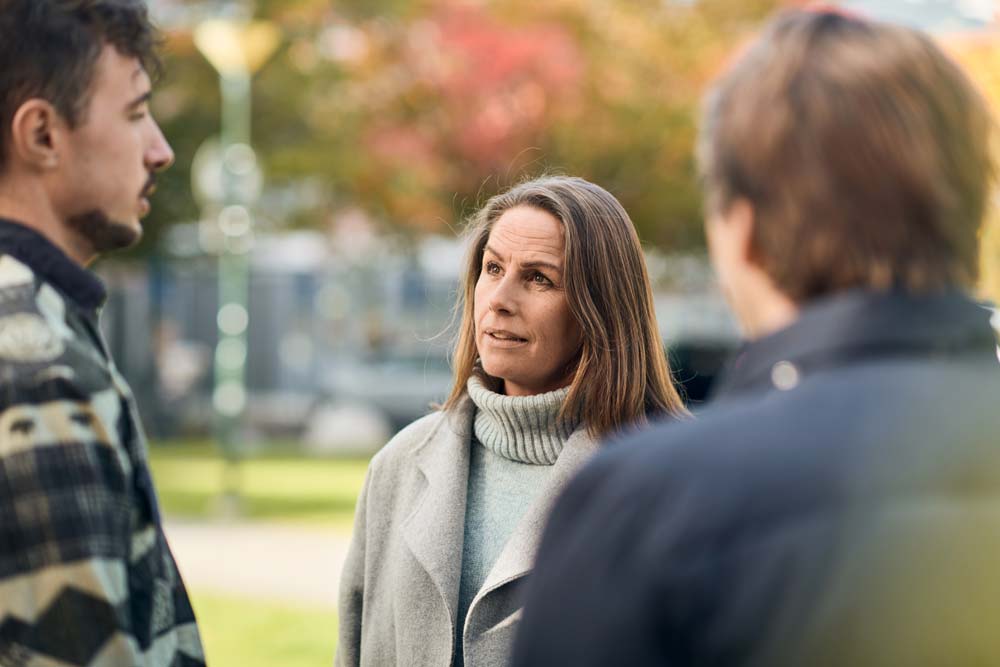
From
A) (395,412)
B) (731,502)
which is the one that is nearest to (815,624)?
(731,502)

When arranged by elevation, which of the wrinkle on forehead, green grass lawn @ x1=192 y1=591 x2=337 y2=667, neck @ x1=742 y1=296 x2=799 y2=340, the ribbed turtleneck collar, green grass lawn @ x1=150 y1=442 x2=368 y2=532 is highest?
neck @ x1=742 y1=296 x2=799 y2=340

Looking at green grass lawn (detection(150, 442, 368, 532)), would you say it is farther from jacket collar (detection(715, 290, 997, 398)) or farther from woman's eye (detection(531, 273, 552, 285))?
jacket collar (detection(715, 290, 997, 398))

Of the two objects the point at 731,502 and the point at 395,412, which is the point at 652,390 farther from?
the point at 395,412

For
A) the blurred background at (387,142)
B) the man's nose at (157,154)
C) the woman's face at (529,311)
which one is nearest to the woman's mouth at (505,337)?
the woman's face at (529,311)

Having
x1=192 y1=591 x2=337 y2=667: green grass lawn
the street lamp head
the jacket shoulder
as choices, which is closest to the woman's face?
the jacket shoulder

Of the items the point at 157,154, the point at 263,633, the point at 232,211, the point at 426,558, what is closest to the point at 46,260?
the point at 157,154

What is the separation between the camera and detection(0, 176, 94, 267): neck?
2.20m

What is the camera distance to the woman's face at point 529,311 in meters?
3.43

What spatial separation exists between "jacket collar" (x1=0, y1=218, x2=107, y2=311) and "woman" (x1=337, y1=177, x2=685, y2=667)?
1.36 metres

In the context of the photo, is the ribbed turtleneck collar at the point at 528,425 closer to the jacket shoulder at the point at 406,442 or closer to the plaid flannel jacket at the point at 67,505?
the jacket shoulder at the point at 406,442

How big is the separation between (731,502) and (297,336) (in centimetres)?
3647

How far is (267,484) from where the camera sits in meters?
18.1

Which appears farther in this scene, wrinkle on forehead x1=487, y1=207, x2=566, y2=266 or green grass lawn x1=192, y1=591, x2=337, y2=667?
green grass lawn x1=192, y1=591, x2=337, y2=667

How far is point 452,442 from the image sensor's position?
3.56 m
